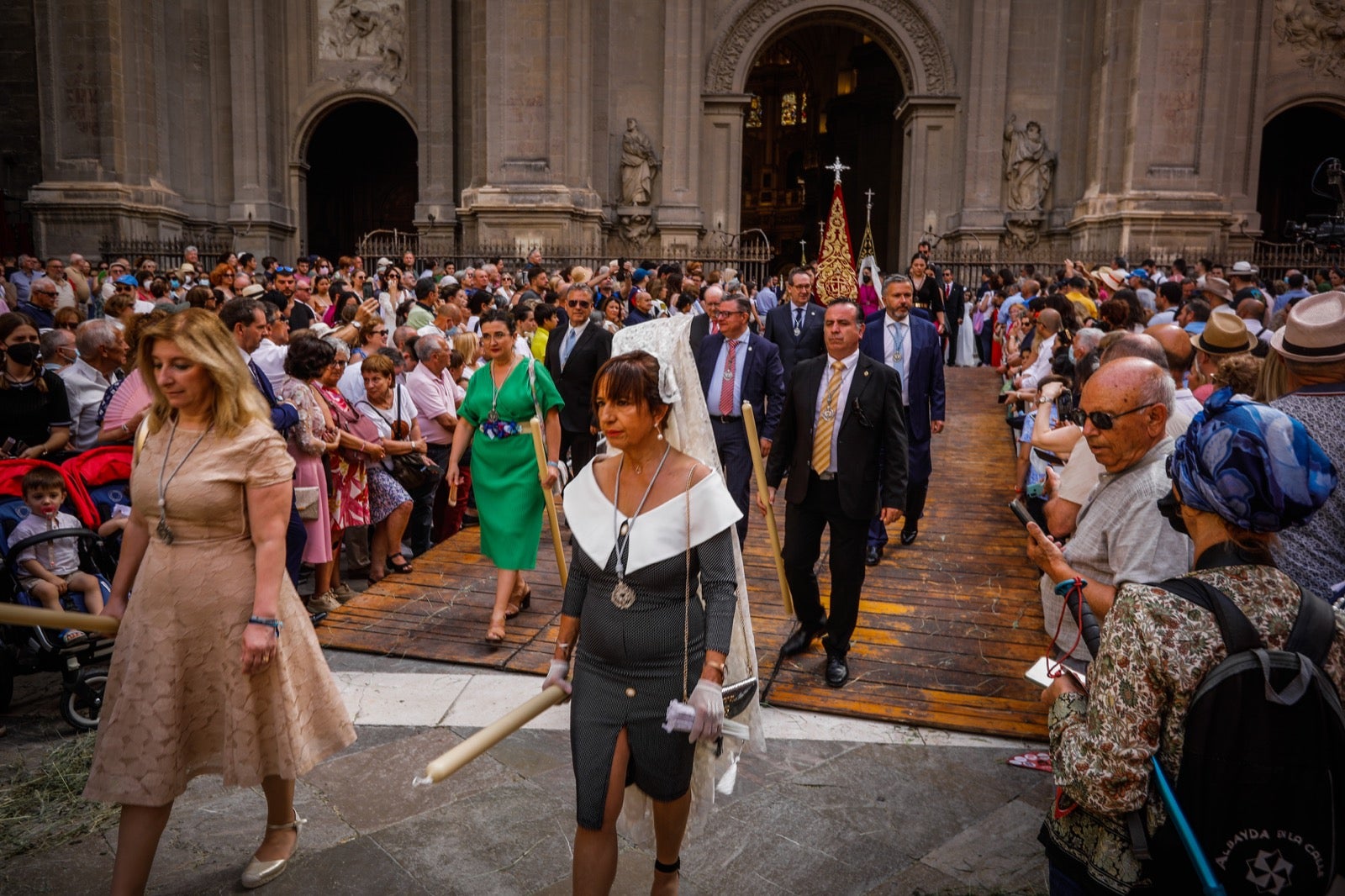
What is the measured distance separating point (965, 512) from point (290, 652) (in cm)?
688

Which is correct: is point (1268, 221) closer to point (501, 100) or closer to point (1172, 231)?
point (1172, 231)

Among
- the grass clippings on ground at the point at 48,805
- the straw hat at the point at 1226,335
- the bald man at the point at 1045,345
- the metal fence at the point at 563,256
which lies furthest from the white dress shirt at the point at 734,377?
the metal fence at the point at 563,256

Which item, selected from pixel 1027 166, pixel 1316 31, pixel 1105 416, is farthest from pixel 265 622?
pixel 1316 31

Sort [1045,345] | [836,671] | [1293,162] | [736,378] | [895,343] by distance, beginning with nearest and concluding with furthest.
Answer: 1. [836,671]
2. [736,378]
3. [895,343]
4. [1045,345]
5. [1293,162]

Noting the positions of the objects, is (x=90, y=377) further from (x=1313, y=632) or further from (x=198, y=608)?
(x=1313, y=632)

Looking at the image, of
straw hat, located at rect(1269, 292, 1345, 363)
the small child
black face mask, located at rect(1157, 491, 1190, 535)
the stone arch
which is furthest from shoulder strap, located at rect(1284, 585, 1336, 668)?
the stone arch

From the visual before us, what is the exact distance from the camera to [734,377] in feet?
23.2

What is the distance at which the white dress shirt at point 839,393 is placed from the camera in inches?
216

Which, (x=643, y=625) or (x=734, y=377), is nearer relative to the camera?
(x=643, y=625)

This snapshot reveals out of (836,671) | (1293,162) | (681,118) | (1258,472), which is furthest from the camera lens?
(1293,162)

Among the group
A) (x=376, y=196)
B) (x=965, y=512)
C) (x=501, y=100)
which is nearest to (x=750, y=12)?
(x=501, y=100)

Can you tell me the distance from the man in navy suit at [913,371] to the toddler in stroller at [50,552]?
200 inches

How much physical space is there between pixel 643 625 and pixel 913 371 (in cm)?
519

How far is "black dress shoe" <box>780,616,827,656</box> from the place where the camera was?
5809mm
